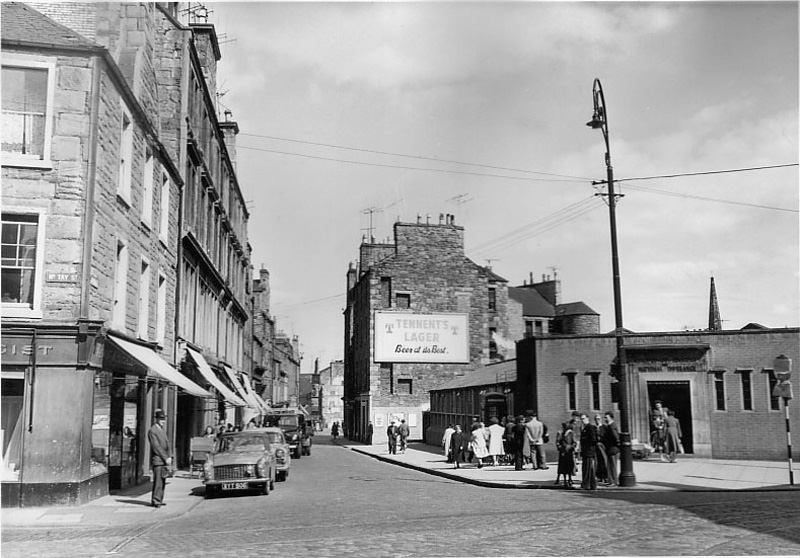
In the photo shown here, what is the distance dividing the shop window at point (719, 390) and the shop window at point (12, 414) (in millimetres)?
21845

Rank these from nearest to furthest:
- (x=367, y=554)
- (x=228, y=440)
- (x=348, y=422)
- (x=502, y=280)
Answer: (x=367, y=554), (x=228, y=440), (x=502, y=280), (x=348, y=422)

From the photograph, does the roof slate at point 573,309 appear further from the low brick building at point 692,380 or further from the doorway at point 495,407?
the low brick building at point 692,380

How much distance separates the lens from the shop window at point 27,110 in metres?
15.1

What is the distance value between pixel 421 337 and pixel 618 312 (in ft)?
116

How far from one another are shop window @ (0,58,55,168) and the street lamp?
488 inches

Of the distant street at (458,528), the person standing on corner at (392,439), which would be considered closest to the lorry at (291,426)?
the person standing on corner at (392,439)

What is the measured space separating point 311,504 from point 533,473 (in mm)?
9089

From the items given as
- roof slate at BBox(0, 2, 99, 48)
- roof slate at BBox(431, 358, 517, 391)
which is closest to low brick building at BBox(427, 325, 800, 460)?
roof slate at BBox(431, 358, 517, 391)

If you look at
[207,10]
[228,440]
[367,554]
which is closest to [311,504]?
[228,440]

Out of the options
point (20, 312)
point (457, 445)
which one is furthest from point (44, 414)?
point (457, 445)

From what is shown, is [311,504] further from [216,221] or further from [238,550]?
[216,221]

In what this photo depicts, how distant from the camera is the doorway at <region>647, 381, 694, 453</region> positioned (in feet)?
89.1

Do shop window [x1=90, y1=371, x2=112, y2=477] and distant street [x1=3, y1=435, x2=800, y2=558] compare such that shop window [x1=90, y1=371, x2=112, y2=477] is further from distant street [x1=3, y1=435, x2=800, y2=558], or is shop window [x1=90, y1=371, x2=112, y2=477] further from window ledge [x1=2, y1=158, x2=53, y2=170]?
window ledge [x1=2, y1=158, x2=53, y2=170]

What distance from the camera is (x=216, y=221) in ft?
122
